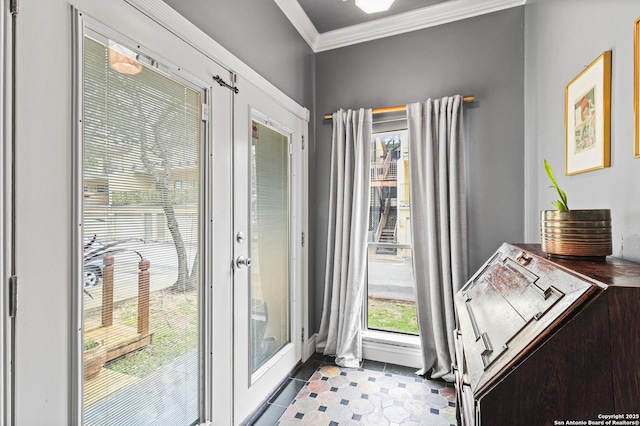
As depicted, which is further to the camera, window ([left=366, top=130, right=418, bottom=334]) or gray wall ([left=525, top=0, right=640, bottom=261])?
window ([left=366, top=130, right=418, bottom=334])

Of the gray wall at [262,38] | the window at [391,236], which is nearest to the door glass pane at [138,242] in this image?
the gray wall at [262,38]

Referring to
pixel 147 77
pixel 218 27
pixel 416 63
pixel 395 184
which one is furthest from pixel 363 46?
pixel 147 77

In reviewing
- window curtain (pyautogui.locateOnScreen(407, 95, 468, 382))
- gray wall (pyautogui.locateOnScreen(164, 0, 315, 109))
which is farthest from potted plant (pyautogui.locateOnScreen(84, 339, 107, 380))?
window curtain (pyautogui.locateOnScreen(407, 95, 468, 382))

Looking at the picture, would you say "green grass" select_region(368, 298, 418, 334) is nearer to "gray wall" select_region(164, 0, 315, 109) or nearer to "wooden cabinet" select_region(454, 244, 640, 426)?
"gray wall" select_region(164, 0, 315, 109)

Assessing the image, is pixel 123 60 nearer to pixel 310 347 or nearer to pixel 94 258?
pixel 94 258

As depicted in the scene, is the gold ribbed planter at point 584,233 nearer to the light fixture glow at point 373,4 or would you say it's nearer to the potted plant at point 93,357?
the light fixture glow at point 373,4

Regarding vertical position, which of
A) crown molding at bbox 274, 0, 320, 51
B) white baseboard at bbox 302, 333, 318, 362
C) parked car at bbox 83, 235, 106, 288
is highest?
crown molding at bbox 274, 0, 320, 51

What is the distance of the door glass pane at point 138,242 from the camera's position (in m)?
1.03

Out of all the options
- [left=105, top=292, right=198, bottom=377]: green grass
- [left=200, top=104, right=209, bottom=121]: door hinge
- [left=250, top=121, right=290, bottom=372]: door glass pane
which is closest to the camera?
[left=105, top=292, right=198, bottom=377]: green grass

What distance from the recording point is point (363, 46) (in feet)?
8.38

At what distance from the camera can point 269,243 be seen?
2088mm

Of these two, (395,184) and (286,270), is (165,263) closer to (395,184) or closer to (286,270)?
(286,270)

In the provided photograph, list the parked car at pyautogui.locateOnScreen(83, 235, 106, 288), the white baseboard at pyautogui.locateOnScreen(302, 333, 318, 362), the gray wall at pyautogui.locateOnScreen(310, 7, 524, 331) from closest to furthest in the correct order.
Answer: the parked car at pyautogui.locateOnScreen(83, 235, 106, 288)
the gray wall at pyautogui.locateOnScreen(310, 7, 524, 331)
the white baseboard at pyautogui.locateOnScreen(302, 333, 318, 362)

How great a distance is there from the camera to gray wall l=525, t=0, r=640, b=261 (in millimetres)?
1079
